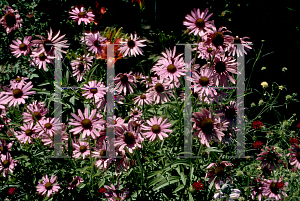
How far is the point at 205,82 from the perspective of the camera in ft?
4.91

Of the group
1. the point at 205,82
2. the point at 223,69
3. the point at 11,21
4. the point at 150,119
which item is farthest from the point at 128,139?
the point at 11,21

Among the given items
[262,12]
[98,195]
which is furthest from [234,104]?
[262,12]

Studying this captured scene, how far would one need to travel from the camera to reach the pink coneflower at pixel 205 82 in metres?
1.47

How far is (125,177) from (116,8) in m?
2.47

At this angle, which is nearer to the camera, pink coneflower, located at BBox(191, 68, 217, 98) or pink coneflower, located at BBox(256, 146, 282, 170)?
pink coneflower, located at BBox(191, 68, 217, 98)

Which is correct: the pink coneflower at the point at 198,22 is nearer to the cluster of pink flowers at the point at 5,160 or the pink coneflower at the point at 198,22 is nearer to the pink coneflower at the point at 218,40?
the pink coneflower at the point at 218,40

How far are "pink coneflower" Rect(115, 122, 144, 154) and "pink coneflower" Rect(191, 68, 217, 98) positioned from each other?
1.51ft

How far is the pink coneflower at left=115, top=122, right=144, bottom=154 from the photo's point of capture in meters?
1.40

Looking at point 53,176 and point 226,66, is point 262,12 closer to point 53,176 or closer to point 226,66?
point 226,66

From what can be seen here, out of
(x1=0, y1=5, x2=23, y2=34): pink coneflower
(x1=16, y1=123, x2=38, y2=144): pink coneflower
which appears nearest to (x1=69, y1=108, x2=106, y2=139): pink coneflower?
(x1=16, y1=123, x2=38, y2=144): pink coneflower

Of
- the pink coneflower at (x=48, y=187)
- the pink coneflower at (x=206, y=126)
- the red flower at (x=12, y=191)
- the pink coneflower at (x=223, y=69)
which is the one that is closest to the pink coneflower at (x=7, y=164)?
the red flower at (x=12, y=191)

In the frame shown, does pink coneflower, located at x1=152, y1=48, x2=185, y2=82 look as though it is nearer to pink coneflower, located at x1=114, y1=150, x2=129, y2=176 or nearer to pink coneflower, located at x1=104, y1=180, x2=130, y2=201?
pink coneflower, located at x1=114, y1=150, x2=129, y2=176

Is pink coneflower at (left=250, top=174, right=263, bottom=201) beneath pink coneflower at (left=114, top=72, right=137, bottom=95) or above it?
beneath

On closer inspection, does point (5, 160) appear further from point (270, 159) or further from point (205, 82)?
point (270, 159)
